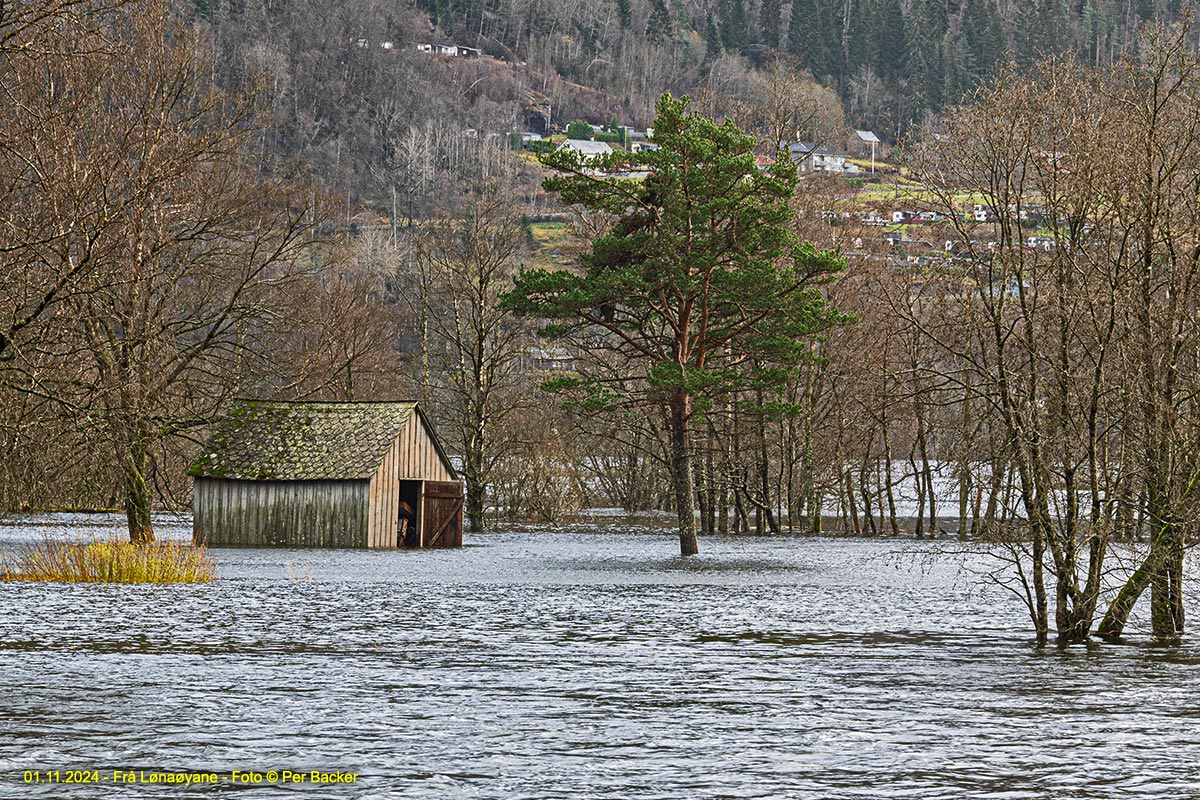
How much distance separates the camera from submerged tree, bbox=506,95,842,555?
152 ft

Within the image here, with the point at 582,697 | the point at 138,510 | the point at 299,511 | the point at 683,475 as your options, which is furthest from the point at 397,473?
the point at 582,697

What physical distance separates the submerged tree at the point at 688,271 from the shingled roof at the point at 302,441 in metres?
8.71

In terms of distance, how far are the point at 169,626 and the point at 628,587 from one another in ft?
43.5

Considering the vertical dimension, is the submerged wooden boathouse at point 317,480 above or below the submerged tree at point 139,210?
below

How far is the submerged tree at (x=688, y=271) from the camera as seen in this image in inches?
1821

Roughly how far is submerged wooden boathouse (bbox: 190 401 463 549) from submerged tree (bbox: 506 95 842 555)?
348 inches

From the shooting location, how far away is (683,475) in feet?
160

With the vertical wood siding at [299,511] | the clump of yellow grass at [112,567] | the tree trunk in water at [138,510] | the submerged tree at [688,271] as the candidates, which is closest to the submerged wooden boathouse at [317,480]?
the vertical wood siding at [299,511]

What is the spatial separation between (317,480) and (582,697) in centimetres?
3680

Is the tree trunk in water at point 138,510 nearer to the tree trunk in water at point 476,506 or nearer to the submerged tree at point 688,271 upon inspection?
the submerged tree at point 688,271

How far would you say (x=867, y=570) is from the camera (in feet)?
139

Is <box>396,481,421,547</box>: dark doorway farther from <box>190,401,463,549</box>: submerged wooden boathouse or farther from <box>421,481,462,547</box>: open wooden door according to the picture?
<box>421,481,462,547</box>: open wooden door

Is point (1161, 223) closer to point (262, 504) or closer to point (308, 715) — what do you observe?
point (308, 715)

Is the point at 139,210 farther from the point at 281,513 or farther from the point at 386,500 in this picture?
the point at 386,500
